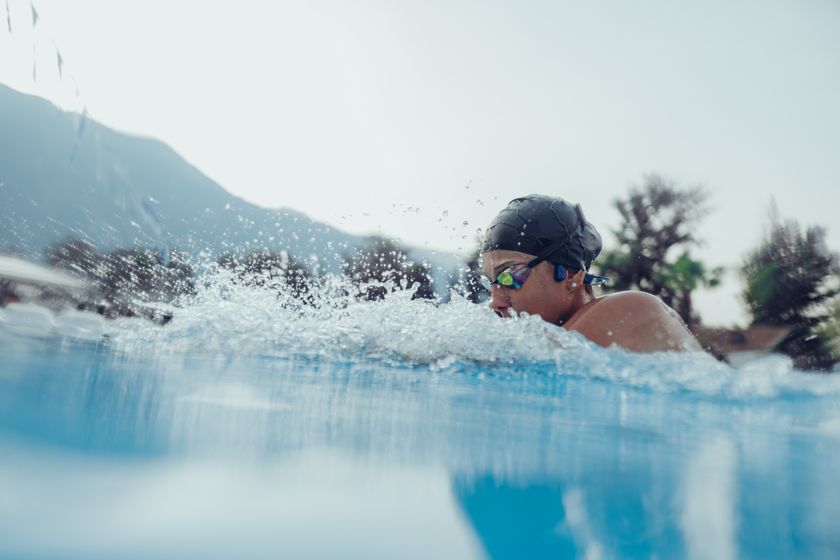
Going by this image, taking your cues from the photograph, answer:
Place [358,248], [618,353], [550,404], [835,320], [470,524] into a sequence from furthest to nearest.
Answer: [835,320], [358,248], [618,353], [550,404], [470,524]

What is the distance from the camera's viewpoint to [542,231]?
434 centimetres

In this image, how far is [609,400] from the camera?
9.80 ft

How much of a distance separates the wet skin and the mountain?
57cm

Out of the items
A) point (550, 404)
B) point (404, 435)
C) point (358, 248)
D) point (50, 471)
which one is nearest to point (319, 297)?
point (358, 248)

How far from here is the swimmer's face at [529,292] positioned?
172 inches

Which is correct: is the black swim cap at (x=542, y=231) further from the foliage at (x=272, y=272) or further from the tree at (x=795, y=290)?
the tree at (x=795, y=290)

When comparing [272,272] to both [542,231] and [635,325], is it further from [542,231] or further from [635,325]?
[635,325]

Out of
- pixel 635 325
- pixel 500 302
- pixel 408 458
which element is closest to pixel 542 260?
pixel 500 302

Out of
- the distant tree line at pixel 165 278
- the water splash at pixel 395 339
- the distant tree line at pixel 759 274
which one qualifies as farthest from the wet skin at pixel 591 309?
the distant tree line at pixel 759 274

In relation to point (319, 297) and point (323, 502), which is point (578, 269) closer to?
point (319, 297)

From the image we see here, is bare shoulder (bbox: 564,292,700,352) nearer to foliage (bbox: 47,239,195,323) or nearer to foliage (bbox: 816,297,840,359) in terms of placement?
foliage (bbox: 47,239,195,323)

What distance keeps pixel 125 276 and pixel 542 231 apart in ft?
15.3

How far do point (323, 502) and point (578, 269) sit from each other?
143 inches

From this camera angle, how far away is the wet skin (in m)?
3.75
